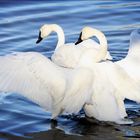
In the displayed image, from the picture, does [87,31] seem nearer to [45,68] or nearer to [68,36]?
[45,68]

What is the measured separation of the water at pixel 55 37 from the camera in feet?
25.7

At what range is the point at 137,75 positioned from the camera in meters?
8.13

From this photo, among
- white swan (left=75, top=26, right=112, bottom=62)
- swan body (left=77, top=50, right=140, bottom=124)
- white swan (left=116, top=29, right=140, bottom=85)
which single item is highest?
white swan (left=75, top=26, right=112, bottom=62)

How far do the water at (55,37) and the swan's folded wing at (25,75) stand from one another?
23.7 inches

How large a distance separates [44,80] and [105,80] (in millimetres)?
939

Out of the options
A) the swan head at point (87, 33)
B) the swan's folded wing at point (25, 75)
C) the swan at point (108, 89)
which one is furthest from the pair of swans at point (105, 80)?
the swan's folded wing at point (25, 75)

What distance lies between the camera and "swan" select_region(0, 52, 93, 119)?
7273 millimetres

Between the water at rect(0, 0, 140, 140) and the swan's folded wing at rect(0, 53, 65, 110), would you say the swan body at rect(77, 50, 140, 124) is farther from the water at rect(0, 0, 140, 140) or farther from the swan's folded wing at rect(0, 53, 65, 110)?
the swan's folded wing at rect(0, 53, 65, 110)

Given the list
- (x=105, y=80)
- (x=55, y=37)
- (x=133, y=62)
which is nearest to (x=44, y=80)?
(x=105, y=80)

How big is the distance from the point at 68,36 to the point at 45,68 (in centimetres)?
438

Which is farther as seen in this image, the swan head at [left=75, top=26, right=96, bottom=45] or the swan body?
the swan head at [left=75, top=26, right=96, bottom=45]

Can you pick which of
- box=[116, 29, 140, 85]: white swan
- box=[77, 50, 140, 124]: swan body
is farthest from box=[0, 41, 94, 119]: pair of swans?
box=[116, 29, 140, 85]: white swan

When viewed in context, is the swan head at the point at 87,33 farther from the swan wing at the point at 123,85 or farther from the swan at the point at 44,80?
the swan at the point at 44,80

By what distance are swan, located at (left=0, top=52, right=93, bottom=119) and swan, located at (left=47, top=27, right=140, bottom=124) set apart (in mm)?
250
